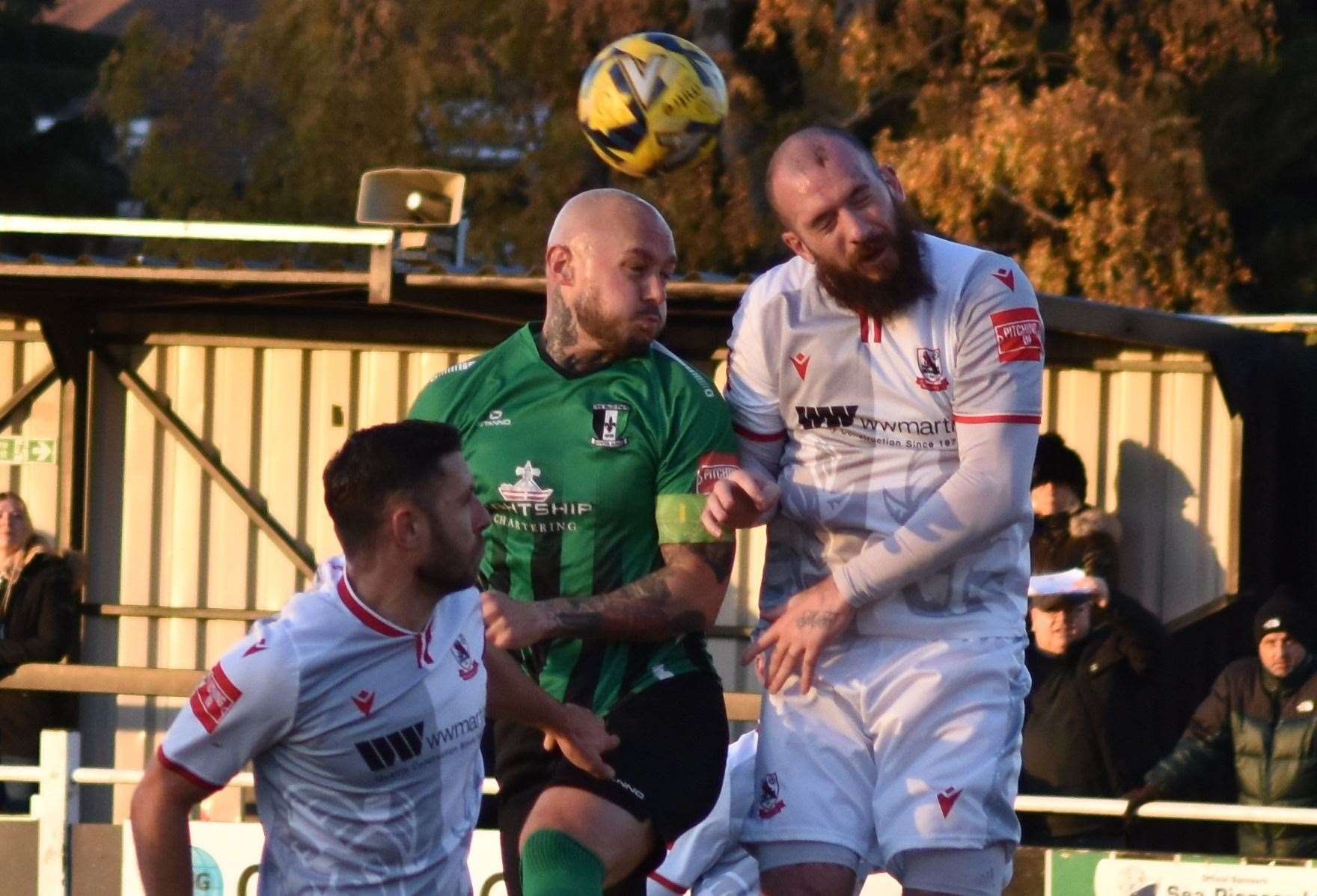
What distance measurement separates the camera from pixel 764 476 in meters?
4.24

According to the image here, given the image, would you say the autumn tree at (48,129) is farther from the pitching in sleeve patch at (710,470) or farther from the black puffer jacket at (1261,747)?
the pitching in sleeve patch at (710,470)

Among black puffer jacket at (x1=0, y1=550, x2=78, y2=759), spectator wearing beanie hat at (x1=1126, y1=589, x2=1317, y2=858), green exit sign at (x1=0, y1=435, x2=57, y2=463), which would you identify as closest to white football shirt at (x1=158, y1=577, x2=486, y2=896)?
spectator wearing beanie hat at (x1=1126, y1=589, x2=1317, y2=858)

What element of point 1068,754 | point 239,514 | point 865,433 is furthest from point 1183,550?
point 865,433

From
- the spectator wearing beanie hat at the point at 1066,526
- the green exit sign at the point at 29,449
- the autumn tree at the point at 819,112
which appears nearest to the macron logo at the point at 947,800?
the spectator wearing beanie hat at the point at 1066,526

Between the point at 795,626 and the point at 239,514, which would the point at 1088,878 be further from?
the point at 239,514

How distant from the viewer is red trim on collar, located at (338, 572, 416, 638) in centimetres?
387

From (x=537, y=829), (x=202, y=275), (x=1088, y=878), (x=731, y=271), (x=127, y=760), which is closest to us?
(x=537, y=829)

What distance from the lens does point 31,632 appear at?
1076cm

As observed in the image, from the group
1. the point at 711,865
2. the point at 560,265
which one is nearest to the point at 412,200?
the point at 711,865

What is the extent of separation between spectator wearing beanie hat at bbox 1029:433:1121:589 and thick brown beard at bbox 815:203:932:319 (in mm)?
4735

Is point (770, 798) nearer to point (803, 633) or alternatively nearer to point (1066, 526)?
point (803, 633)

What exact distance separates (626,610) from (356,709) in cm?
65

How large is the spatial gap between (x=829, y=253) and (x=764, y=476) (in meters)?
0.45

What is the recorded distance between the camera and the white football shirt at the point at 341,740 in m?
3.72
